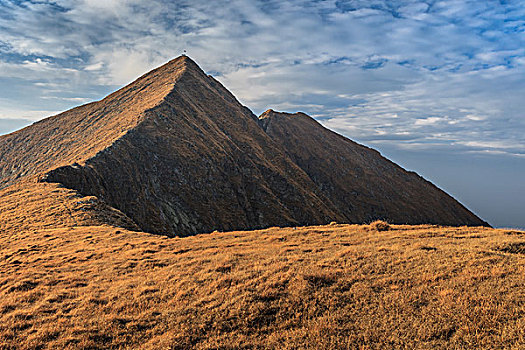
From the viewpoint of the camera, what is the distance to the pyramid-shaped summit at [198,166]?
5762 centimetres

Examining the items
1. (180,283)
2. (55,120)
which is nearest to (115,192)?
(180,283)

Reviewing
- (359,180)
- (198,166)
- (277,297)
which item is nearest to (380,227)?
(277,297)

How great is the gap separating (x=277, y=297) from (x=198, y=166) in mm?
64791

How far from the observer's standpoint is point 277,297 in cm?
1225

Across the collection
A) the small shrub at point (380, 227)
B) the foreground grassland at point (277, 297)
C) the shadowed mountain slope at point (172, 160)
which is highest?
the shadowed mountain slope at point (172, 160)

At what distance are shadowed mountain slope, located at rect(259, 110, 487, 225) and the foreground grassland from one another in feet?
325

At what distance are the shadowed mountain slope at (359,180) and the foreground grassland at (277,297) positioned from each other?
325ft

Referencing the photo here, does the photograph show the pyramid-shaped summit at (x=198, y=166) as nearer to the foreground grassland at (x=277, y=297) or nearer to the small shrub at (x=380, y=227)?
the foreground grassland at (x=277, y=297)

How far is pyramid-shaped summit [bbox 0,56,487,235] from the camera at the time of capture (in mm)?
57625

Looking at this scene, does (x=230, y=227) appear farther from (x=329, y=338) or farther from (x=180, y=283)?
(x=329, y=338)

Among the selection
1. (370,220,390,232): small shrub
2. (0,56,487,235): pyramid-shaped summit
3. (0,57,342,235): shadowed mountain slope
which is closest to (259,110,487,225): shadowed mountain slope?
(0,56,487,235): pyramid-shaped summit

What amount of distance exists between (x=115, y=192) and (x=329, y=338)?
5274cm

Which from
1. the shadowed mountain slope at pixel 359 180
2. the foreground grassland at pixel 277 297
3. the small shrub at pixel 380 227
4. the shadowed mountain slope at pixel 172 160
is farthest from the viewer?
the shadowed mountain slope at pixel 359 180

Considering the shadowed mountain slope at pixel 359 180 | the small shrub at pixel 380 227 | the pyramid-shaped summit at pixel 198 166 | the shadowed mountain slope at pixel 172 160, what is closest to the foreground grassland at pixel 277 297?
the small shrub at pixel 380 227
